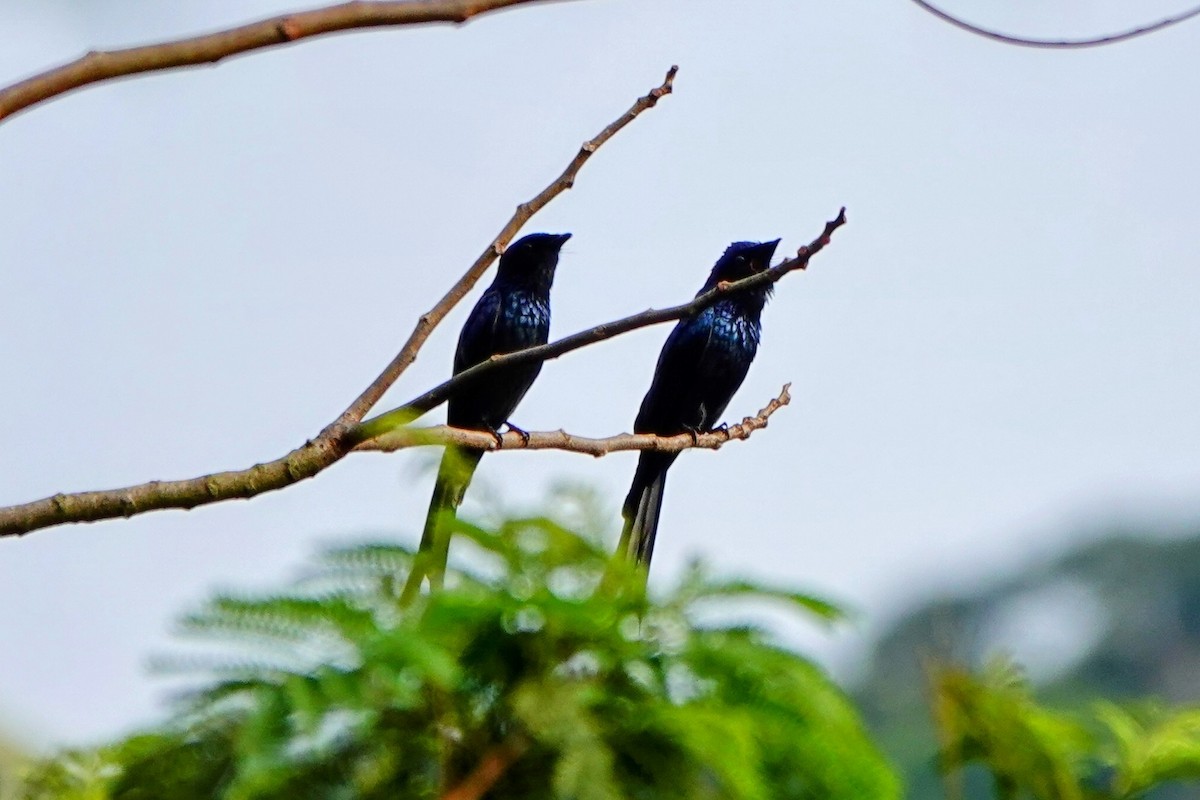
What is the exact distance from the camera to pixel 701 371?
7.39m

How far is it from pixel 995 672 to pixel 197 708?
1322 millimetres

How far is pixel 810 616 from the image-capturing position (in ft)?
7.76

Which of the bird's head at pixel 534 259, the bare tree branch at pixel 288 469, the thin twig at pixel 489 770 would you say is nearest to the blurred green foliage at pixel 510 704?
the thin twig at pixel 489 770

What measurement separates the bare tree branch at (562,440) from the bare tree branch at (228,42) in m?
0.81

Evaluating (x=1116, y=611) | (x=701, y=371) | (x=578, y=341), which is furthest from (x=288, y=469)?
(x=1116, y=611)

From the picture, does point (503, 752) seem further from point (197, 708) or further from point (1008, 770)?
point (1008, 770)

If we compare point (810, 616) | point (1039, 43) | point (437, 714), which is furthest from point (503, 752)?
point (1039, 43)

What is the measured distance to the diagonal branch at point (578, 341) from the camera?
2.71 metres

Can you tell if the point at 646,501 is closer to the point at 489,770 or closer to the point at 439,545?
the point at 439,545

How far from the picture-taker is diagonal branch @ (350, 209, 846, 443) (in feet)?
8.89

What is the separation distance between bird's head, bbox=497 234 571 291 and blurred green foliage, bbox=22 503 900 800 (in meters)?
5.46

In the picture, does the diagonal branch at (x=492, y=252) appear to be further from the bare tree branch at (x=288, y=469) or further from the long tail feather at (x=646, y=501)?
the long tail feather at (x=646, y=501)

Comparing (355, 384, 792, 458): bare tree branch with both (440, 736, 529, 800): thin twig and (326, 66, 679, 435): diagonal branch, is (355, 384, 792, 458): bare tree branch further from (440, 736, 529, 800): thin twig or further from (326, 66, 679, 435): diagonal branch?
(440, 736, 529, 800): thin twig

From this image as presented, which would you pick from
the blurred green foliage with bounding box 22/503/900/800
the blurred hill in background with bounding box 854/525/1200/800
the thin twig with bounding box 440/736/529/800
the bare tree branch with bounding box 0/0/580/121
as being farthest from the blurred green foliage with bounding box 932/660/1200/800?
the blurred hill in background with bounding box 854/525/1200/800
